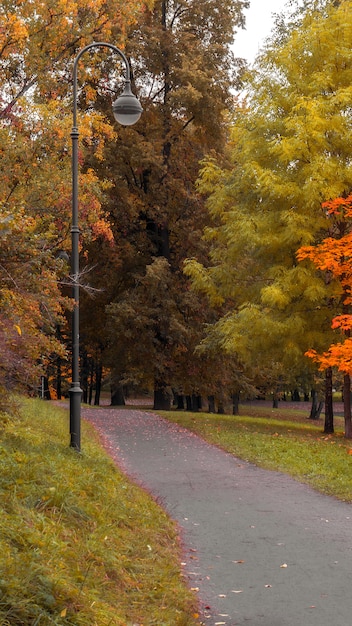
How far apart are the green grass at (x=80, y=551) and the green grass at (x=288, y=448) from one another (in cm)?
387

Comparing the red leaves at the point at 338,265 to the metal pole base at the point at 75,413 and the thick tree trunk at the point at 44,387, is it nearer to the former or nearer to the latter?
the metal pole base at the point at 75,413

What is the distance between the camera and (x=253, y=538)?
8.36m

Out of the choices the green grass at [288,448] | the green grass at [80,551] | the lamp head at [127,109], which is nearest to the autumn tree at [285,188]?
the green grass at [288,448]

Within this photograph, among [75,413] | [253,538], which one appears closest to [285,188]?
[75,413]

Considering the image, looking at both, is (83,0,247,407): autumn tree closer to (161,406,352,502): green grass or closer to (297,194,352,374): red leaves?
(161,406,352,502): green grass

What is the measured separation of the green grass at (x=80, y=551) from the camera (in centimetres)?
461

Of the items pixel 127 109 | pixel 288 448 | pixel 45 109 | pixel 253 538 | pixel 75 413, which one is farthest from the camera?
pixel 45 109

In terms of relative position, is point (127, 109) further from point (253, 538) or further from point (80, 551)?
point (80, 551)

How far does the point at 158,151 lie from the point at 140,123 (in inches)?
65.6

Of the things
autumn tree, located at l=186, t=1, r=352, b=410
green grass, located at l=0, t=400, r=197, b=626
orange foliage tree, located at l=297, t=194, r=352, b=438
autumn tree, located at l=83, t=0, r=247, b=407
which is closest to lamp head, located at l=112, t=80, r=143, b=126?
green grass, located at l=0, t=400, r=197, b=626

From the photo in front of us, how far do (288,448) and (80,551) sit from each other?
1083 centimetres

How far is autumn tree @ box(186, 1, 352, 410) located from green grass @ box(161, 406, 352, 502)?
220cm

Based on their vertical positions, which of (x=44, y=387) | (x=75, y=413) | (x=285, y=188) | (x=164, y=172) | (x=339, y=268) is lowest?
(x=75, y=413)

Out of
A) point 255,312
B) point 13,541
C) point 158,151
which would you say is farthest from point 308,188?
point 13,541
